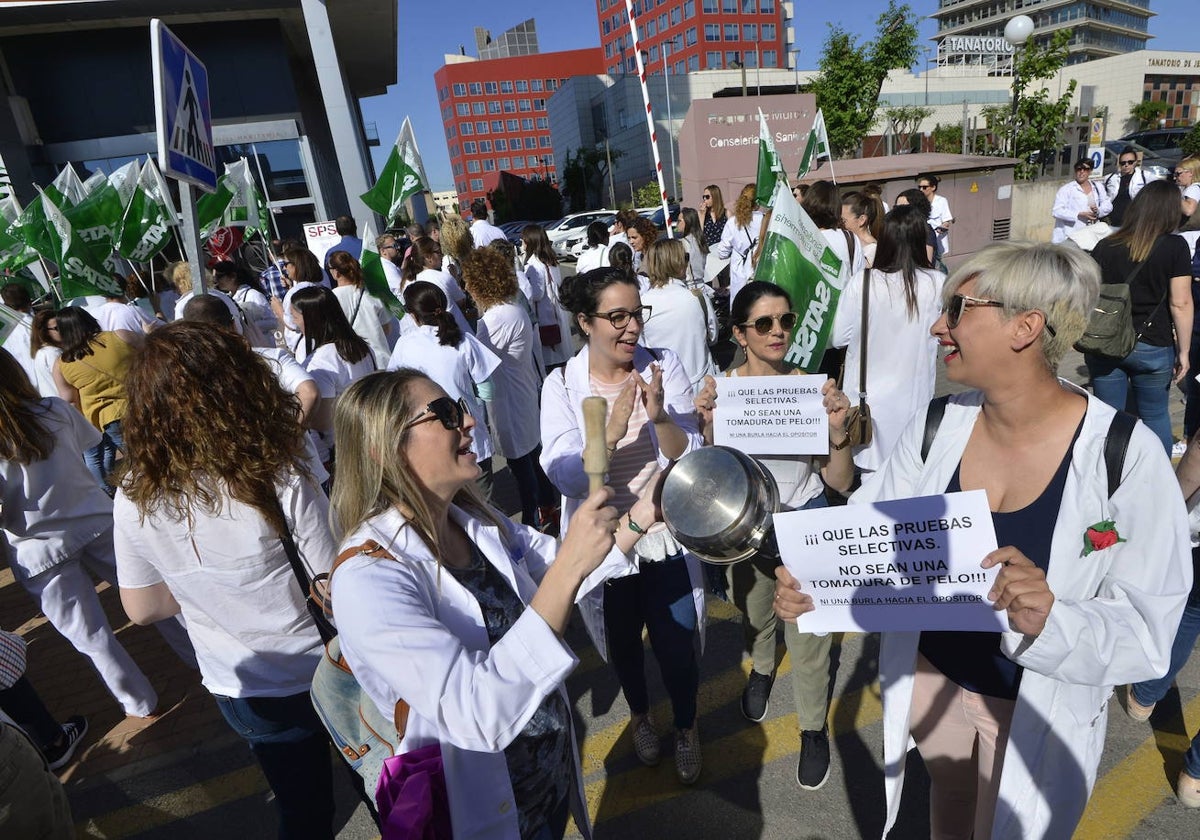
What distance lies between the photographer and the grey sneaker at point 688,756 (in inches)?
108

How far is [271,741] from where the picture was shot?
212 centimetres

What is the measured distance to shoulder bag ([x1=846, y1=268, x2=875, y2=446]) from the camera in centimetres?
285

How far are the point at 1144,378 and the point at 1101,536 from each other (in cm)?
384

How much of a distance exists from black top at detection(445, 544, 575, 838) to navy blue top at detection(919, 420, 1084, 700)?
3.55 feet

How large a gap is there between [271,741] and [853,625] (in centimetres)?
185

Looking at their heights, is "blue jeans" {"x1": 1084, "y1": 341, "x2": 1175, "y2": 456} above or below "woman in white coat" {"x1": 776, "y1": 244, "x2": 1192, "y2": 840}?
below

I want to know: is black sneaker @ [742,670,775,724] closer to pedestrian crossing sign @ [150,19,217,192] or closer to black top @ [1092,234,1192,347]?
black top @ [1092,234,1192,347]

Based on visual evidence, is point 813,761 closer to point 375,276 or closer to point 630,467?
point 630,467

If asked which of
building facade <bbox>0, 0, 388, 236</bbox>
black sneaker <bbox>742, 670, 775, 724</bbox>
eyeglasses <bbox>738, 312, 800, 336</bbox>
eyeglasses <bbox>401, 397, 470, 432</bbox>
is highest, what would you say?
building facade <bbox>0, 0, 388, 236</bbox>

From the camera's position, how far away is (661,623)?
261cm

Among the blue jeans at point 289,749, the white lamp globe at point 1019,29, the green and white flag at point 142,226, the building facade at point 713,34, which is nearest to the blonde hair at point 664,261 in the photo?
the blue jeans at point 289,749

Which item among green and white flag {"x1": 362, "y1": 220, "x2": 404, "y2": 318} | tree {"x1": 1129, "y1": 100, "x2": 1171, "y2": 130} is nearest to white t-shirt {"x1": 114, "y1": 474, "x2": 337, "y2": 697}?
green and white flag {"x1": 362, "y1": 220, "x2": 404, "y2": 318}

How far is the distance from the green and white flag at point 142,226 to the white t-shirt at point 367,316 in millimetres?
2193

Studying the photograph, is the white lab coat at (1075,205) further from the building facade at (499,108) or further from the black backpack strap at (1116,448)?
the building facade at (499,108)
